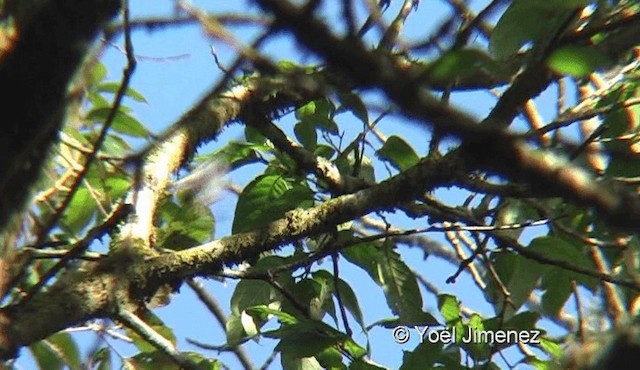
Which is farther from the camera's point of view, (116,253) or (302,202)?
(302,202)

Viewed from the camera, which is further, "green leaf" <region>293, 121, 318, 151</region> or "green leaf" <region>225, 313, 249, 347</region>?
"green leaf" <region>293, 121, 318, 151</region>

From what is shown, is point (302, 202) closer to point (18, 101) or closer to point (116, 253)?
point (116, 253)

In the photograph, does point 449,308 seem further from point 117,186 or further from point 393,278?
point 117,186

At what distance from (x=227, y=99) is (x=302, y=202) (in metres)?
0.27

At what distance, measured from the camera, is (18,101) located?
→ 1025mm

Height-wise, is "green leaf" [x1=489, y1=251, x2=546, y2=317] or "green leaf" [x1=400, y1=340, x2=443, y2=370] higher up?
"green leaf" [x1=489, y1=251, x2=546, y2=317]

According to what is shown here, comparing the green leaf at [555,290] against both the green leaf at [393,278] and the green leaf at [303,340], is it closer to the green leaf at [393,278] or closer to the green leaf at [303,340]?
the green leaf at [393,278]

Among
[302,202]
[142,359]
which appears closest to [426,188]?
[302,202]

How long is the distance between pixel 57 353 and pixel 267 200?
42 cm

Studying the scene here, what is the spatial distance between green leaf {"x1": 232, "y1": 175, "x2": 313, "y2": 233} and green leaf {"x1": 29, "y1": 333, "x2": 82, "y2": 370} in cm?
35

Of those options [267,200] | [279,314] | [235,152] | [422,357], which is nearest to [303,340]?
[279,314]

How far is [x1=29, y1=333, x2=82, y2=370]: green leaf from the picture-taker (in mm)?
1620

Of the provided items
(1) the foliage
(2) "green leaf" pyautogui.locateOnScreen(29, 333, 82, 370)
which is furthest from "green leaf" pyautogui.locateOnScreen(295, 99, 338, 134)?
(2) "green leaf" pyautogui.locateOnScreen(29, 333, 82, 370)

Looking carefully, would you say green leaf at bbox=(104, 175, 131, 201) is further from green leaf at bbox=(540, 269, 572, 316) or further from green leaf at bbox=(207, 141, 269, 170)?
green leaf at bbox=(540, 269, 572, 316)
